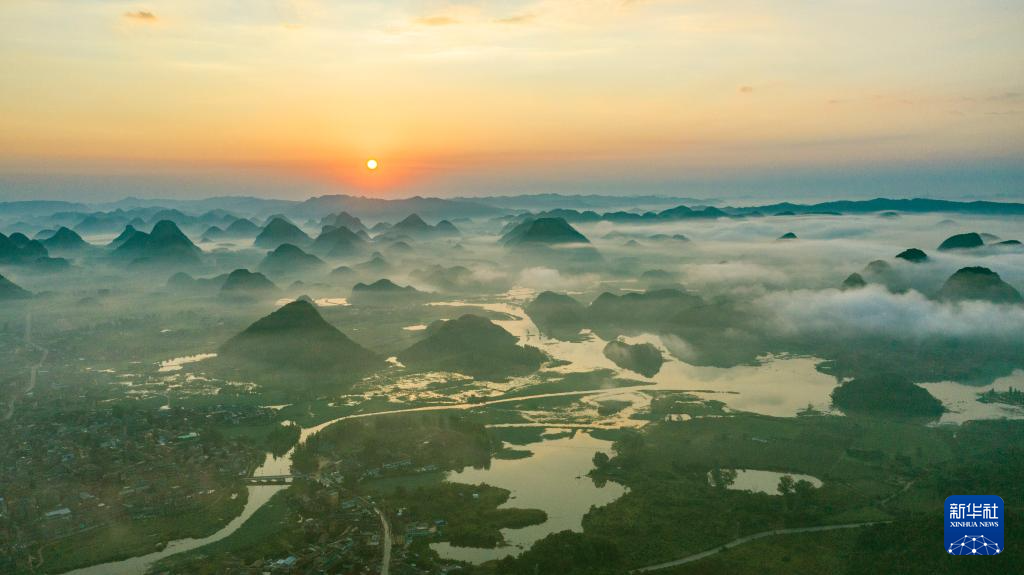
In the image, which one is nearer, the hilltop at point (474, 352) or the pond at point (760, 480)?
the pond at point (760, 480)

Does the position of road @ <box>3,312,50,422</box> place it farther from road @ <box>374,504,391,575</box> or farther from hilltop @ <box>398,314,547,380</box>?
road @ <box>374,504,391,575</box>

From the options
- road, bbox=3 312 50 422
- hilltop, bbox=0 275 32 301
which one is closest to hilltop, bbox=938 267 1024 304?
road, bbox=3 312 50 422

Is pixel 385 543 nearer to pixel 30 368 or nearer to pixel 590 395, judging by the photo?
pixel 590 395

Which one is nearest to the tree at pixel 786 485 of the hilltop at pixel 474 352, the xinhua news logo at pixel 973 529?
the xinhua news logo at pixel 973 529

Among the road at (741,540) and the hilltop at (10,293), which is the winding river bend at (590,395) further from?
the hilltop at (10,293)

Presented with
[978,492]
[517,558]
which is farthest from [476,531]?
[978,492]

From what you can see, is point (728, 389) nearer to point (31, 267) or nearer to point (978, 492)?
point (978, 492)

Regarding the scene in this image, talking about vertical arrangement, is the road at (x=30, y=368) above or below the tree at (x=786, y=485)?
above

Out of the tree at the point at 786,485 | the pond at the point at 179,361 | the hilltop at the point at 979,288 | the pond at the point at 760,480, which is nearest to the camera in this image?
the tree at the point at 786,485
